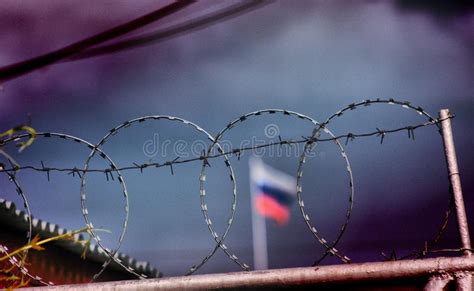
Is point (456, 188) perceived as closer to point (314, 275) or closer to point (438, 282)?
point (438, 282)

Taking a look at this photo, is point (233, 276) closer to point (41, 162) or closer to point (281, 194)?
point (41, 162)

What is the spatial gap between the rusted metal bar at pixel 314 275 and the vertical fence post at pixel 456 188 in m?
0.09

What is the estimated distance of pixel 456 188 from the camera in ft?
13.6

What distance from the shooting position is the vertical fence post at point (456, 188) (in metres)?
3.81

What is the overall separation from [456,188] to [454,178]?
0.08m

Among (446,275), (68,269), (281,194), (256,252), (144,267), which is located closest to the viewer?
(446,275)

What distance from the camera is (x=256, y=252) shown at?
26.6m

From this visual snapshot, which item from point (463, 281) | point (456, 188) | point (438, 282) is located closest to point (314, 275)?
point (438, 282)

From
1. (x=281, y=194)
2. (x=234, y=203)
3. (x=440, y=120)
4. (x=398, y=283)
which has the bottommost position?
(x=398, y=283)

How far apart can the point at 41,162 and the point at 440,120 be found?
3.60 metres

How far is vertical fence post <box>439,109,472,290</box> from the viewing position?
12.5ft

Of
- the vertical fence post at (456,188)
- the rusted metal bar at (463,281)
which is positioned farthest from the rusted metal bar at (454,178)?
the rusted metal bar at (463,281)

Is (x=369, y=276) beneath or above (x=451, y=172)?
beneath

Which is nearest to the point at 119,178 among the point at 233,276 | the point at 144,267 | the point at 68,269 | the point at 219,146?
the point at 219,146
